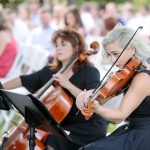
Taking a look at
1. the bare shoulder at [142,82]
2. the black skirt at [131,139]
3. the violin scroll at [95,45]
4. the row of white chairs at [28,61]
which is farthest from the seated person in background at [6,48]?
the bare shoulder at [142,82]

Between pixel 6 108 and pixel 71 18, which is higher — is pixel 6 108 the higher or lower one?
the higher one

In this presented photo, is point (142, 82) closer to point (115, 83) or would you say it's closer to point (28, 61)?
point (115, 83)

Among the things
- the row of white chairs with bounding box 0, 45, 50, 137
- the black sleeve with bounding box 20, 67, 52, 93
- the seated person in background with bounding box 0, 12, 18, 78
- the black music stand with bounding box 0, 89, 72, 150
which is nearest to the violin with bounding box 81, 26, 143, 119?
the black music stand with bounding box 0, 89, 72, 150

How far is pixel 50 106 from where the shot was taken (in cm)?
474

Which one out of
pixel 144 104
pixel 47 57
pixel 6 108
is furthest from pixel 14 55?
pixel 144 104

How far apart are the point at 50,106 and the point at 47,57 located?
8.61 feet

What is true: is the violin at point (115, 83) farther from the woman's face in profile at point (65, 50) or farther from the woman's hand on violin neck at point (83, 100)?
the woman's face in profile at point (65, 50)

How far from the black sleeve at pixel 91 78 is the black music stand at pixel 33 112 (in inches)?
34.8

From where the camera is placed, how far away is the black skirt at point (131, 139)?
3.86 m

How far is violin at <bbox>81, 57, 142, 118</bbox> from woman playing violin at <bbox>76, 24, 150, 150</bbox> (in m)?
0.03

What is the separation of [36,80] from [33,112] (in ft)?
4.25

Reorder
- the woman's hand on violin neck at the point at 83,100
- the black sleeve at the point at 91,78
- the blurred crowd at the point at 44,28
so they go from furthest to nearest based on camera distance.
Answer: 1. the blurred crowd at the point at 44,28
2. the black sleeve at the point at 91,78
3. the woman's hand on violin neck at the point at 83,100

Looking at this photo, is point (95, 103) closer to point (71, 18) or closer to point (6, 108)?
point (6, 108)

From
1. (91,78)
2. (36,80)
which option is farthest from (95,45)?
(36,80)
